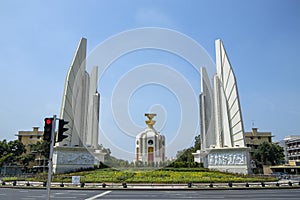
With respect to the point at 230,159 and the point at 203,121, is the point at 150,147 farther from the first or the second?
the point at 230,159

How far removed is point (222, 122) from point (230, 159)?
5.73 m

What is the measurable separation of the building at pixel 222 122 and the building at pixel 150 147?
9.89 meters

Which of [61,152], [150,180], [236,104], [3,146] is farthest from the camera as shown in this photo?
[3,146]

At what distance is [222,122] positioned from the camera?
31.5 m

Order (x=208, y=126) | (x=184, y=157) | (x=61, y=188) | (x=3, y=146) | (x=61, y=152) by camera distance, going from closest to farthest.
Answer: (x=61, y=188) → (x=61, y=152) → (x=208, y=126) → (x=3, y=146) → (x=184, y=157)

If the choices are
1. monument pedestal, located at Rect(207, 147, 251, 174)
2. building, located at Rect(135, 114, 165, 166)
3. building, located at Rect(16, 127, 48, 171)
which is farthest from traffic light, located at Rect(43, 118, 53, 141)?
building, located at Rect(16, 127, 48, 171)

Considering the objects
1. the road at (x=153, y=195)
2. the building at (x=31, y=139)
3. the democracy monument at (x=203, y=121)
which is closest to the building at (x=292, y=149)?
the democracy monument at (x=203, y=121)

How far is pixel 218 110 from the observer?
105 feet

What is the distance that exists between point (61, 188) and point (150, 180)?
667 cm

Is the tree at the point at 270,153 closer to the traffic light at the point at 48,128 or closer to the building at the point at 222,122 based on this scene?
the building at the point at 222,122

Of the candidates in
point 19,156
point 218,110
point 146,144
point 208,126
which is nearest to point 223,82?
point 218,110

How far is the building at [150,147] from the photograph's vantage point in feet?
138

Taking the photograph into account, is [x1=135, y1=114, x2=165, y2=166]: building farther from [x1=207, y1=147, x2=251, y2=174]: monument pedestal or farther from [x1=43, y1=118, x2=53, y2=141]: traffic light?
[x1=43, y1=118, x2=53, y2=141]: traffic light

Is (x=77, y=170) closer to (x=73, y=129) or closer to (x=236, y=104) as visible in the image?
(x=73, y=129)
